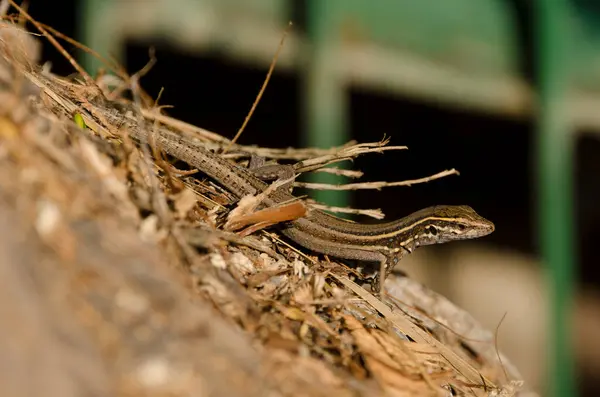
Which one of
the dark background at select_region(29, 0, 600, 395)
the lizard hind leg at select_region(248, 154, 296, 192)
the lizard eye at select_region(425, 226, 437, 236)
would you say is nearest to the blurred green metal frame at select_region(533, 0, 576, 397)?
the dark background at select_region(29, 0, 600, 395)

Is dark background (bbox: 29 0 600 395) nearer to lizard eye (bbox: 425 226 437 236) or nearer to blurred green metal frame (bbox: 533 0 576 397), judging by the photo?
blurred green metal frame (bbox: 533 0 576 397)

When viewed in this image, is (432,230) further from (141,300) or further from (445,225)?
(141,300)

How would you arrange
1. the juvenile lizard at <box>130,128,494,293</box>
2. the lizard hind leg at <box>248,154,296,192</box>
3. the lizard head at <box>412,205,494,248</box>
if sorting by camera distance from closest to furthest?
the juvenile lizard at <box>130,128,494,293</box>, the lizard hind leg at <box>248,154,296,192</box>, the lizard head at <box>412,205,494,248</box>

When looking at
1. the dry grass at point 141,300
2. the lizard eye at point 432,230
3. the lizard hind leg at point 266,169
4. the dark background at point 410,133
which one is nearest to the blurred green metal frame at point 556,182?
the dark background at point 410,133

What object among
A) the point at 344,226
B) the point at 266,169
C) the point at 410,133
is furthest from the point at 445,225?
the point at 410,133

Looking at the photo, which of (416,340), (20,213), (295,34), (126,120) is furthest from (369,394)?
(295,34)

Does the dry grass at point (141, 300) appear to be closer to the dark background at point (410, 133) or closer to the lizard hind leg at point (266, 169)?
the lizard hind leg at point (266, 169)
